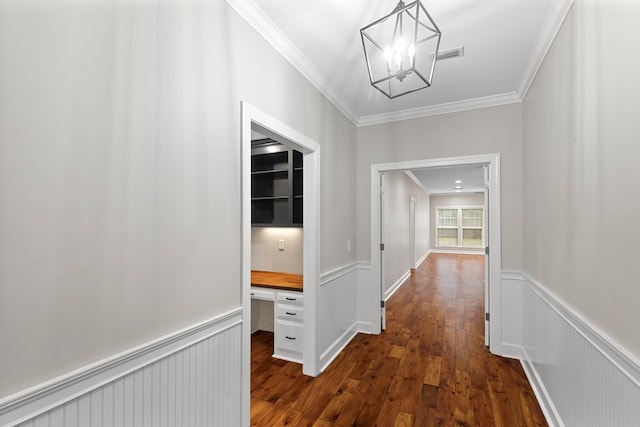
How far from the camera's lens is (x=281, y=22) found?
2.02 meters

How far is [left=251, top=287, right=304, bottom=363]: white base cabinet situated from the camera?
2.94 m

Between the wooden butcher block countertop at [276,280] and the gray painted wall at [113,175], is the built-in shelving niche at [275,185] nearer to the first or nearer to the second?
the wooden butcher block countertop at [276,280]

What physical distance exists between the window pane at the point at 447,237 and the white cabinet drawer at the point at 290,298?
1093 cm

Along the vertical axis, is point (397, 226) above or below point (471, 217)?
below

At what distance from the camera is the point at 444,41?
87.7 inches

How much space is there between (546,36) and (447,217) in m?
11.1

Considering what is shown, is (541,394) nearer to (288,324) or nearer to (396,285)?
(288,324)

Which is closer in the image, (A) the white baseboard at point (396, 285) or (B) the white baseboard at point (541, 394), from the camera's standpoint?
(B) the white baseboard at point (541, 394)

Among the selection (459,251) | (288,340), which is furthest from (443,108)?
(459,251)

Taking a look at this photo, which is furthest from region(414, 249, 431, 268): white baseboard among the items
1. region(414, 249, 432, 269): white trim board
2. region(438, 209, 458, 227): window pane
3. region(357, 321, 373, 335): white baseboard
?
region(357, 321, 373, 335): white baseboard

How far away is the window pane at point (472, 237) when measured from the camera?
39.2 ft

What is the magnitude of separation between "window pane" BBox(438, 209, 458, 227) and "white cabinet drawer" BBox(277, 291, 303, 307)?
10963 millimetres

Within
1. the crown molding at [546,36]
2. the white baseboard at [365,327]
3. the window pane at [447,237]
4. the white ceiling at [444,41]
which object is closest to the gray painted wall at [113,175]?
the white ceiling at [444,41]

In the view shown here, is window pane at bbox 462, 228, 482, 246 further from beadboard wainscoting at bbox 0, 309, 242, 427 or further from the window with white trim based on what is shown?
beadboard wainscoting at bbox 0, 309, 242, 427
